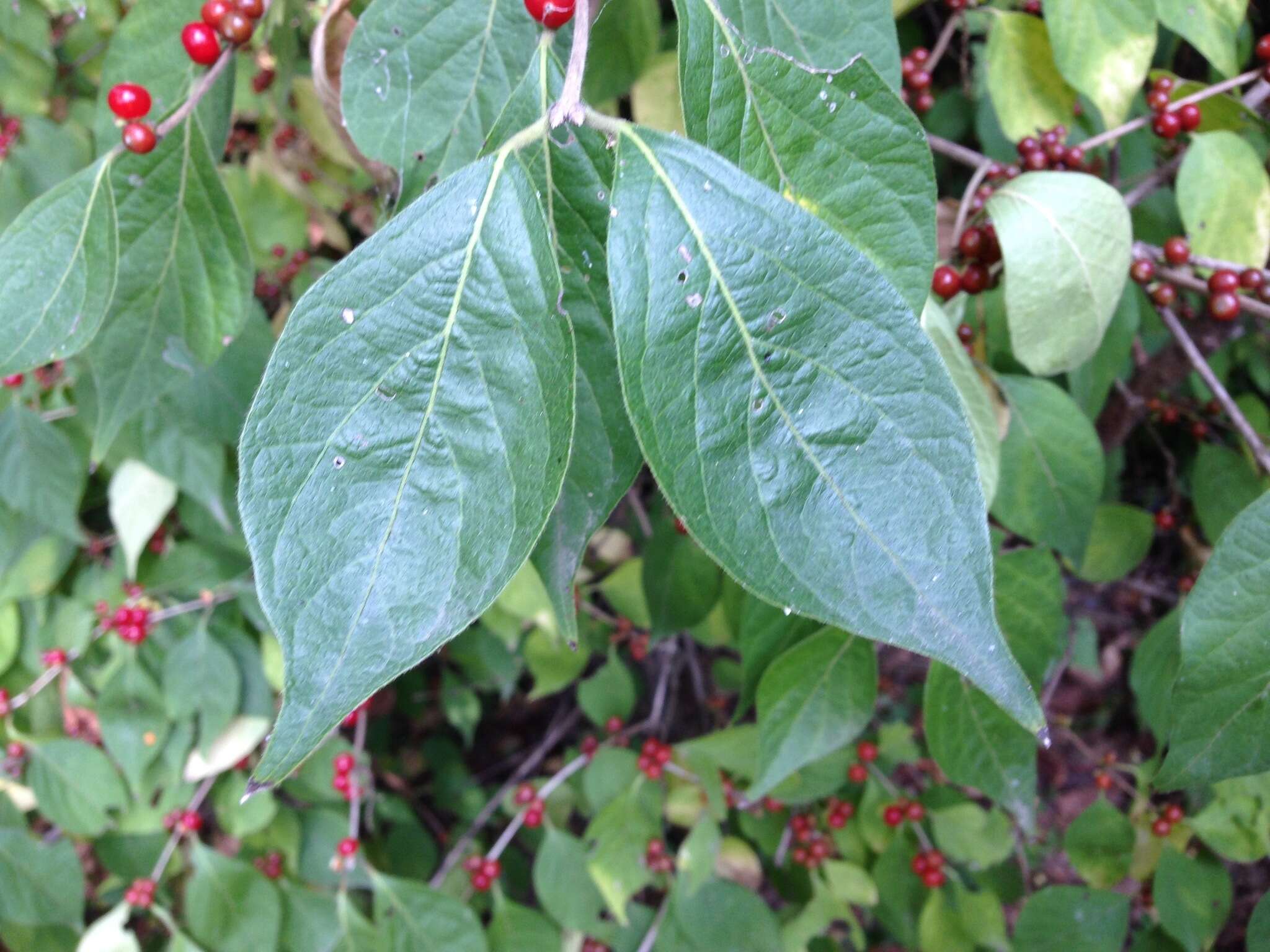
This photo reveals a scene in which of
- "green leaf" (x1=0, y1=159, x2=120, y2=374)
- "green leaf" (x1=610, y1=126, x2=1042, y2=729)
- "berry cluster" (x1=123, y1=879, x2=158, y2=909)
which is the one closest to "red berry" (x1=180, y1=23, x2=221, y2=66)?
"green leaf" (x1=0, y1=159, x2=120, y2=374)

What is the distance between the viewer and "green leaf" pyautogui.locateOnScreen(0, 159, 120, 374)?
1.66 feet

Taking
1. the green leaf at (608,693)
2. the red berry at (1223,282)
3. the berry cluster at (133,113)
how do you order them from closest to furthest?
the berry cluster at (133,113) < the red berry at (1223,282) < the green leaf at (608,693)

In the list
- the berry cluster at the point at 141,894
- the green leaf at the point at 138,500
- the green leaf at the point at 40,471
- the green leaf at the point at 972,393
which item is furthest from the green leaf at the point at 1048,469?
the berry cluster at the point at 141,894

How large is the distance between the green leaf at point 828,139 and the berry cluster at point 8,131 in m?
1.02

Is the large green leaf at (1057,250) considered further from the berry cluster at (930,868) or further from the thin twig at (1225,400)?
the berry cluster at (930,868)

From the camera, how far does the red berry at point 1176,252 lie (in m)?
0.68

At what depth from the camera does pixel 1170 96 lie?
73cm

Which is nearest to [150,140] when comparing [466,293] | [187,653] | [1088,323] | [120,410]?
[120,410]

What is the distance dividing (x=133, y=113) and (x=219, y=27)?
83 mm

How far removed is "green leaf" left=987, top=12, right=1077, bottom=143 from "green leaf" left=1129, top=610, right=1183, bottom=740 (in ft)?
1.66

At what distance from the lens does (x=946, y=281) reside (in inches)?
24.2

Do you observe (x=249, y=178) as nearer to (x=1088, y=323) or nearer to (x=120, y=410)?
(x=120, y=410)

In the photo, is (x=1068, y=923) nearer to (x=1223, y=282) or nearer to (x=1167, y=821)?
(x=1167, y=821)

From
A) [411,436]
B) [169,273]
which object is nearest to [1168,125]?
[411,436]
